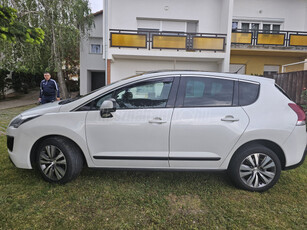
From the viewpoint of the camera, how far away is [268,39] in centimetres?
1066

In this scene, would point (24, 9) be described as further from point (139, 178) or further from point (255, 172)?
point (255, 172)

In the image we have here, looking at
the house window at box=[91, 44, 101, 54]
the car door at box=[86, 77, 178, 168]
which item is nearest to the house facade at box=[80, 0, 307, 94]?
the house window at box=[91, 44, 101, 54]

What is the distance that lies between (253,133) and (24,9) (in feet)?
42.3

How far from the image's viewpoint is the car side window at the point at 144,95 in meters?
2.77

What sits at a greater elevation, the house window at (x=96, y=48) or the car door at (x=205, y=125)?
the house window at (x=96, y=48)

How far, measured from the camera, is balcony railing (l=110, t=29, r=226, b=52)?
993cm

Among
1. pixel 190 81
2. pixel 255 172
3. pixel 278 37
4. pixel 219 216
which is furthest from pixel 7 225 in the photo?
pixel 278 37

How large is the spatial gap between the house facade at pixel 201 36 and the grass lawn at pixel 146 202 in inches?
314

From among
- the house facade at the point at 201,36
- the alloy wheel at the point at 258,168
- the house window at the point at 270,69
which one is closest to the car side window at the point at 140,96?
the alloy wheel at the point at 258,168

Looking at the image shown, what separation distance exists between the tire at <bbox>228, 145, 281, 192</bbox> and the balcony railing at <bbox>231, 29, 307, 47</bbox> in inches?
371

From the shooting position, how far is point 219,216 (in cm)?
234

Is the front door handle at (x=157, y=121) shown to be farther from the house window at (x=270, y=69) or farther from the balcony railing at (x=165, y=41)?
the house window at (x=270, y=69)

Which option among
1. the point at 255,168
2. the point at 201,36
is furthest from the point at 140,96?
the point at 201,36

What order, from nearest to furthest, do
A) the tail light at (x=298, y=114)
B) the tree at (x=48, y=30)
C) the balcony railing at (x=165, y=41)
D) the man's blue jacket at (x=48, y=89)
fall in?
the tail light at (x=298, y=114)
the man's blue jacket at (x=48, y=89)
the balcony railing at (x=165, y=41)
the tree at (x=48, y=30)
